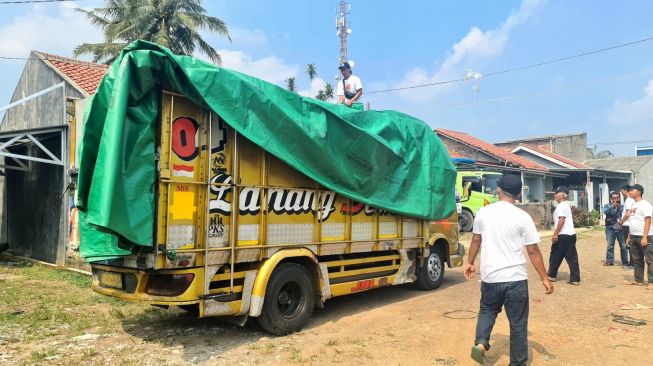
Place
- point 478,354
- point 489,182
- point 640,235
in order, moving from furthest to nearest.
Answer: point 489,182 → point 640,235 → point 478,354

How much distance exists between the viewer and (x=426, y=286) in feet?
29.0

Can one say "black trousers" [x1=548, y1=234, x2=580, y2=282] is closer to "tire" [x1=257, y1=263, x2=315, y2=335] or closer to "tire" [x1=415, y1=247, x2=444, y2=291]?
"tire" [x1=415, y1=247, x2=444, y2=291]

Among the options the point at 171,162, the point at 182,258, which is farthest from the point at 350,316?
the point at 171,162

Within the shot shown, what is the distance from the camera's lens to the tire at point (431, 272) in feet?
28.7

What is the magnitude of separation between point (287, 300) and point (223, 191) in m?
1.67

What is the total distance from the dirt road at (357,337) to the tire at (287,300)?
0.16m

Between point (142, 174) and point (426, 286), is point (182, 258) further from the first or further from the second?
point (426, 286)

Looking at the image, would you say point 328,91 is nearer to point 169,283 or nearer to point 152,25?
point 152,25

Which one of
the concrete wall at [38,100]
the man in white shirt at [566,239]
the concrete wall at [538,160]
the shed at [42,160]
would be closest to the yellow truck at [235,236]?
the man in white shirt at [566,239]

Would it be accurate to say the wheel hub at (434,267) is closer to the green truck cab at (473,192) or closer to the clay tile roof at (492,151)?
the green truck cab at (473,192)

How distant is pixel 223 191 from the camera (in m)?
5.38

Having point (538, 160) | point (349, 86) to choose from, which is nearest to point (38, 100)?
point (349, 86)

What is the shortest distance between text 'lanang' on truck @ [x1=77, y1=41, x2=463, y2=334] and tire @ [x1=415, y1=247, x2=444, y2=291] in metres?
1.72

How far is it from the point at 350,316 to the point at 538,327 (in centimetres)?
247
